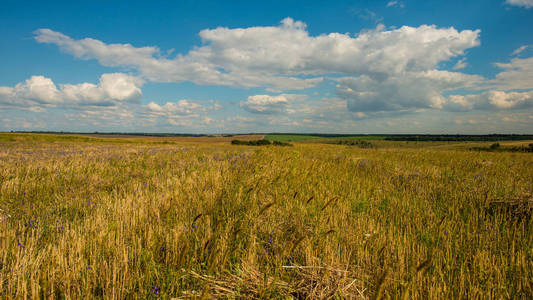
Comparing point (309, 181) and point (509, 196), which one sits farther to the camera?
point (309, 181)

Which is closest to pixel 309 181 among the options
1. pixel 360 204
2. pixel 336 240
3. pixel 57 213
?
pixel 360 204

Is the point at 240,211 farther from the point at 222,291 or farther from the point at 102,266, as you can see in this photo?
the point at 102,266

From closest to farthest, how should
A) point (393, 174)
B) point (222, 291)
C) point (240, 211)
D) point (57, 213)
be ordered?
point (222, 291) → point (240, 211) → point (57, 213) → point (393, 174)

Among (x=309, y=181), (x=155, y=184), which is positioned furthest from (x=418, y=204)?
(x=155, y=184)

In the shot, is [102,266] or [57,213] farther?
[57,213]

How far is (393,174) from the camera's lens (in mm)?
6832

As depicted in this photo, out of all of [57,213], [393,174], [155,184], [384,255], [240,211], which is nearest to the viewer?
[384,255]

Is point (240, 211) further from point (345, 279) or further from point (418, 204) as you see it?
point (418, 204)

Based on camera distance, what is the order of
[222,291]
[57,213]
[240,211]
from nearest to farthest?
[222,291]
[240,211]
[57,213]

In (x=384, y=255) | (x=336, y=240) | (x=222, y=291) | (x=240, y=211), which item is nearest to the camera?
(x=222, y=291)

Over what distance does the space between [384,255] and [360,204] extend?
178cm

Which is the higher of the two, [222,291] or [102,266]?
[102,266]

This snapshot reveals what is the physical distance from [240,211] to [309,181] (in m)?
2.67

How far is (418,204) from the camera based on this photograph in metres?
4.13
